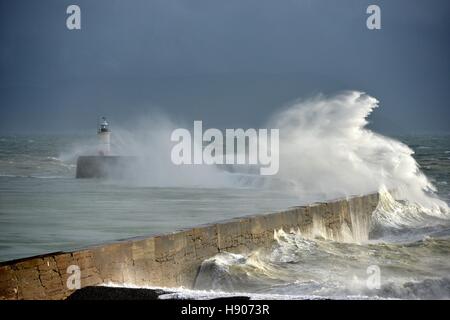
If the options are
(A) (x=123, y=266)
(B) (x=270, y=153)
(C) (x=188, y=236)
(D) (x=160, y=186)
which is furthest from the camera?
(B) (x=270, y=153)

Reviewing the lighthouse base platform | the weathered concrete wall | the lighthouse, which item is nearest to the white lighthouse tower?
the lighthouse

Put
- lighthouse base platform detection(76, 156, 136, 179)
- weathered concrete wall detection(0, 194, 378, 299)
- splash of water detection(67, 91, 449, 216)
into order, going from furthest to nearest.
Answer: lighthouse base platform detection(76, 156, 136, 179) < splash of water detection(67, 91, 449, 216) < weathered concrete wall detection(0, 194, 378, 299)

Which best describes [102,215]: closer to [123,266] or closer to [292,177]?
[123,266]

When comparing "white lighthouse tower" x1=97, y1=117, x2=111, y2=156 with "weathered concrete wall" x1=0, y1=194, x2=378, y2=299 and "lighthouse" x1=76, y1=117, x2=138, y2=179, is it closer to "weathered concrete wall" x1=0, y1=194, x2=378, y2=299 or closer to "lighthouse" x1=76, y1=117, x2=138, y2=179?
"lighthouse" x1=76, y1=117, x2=138, y2=179

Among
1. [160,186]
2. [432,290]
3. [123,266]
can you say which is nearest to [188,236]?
[123,266]

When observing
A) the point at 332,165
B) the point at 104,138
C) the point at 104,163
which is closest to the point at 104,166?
the point at 104,163

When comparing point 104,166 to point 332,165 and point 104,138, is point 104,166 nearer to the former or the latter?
point 104,138
